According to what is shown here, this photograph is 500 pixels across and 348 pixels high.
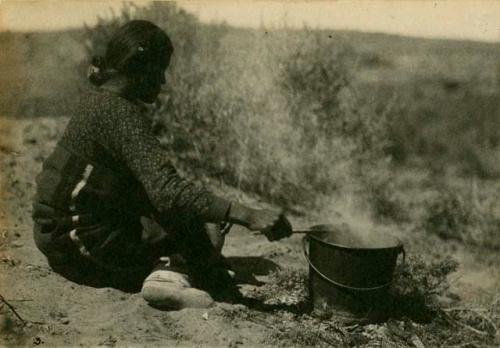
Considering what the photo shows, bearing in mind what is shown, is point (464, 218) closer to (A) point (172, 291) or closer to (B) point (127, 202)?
(A) point (172, 291)

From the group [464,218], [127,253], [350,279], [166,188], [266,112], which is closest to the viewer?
[166,188]

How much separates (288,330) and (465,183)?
9.21 feet

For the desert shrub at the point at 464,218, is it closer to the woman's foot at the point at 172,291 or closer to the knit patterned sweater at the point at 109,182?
the woman's foot at the point at 172,291

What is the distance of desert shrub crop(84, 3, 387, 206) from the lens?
518 cm

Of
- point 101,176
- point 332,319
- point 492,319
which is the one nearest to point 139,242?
point 101,176

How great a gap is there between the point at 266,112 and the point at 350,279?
2570 millimetres

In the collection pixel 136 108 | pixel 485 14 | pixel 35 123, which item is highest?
pixel 485 14

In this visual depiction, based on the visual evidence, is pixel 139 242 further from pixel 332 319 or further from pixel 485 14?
pixel 485 14

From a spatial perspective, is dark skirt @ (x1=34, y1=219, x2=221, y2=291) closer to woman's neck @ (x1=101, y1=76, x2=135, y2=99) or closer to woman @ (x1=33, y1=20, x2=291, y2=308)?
woman @ (x1=33, y1=20, x2=291, y2=308)

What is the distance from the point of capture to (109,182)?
303 cm

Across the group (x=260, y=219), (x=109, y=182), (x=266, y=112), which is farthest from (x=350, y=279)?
(x=266, y=112)

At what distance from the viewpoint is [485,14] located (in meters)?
3.86

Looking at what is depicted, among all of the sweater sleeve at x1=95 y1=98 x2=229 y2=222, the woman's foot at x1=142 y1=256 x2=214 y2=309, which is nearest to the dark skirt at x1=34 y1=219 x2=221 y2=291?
the woman's foot at x1=142 y1=256 x2=214 y2=309

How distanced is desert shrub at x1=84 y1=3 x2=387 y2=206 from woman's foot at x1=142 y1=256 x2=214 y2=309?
7.10ft
